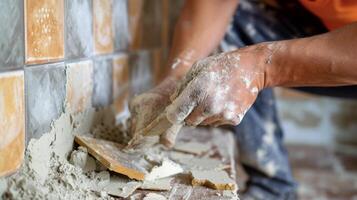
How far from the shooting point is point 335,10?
50.6 inches

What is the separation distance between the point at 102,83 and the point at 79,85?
0.18 m

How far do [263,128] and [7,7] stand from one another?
3.77ft

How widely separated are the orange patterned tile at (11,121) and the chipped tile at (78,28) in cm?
22

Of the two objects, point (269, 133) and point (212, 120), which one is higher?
point (212, 120)

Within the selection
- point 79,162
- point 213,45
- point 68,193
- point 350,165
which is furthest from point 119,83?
point 350,165

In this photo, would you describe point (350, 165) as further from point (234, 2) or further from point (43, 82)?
point (43, 82)

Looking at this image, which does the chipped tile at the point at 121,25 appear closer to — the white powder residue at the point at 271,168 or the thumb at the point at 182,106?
the thumb at the point at 182,106

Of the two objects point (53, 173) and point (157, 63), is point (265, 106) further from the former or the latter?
point (53, 173)

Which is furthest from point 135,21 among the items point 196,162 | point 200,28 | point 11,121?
point 11,121

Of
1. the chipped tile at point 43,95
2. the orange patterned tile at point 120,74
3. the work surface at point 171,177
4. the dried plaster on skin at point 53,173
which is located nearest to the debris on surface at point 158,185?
the work surface at point 171,177

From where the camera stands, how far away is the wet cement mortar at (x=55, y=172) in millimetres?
770

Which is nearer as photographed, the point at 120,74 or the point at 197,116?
the point at 197,116

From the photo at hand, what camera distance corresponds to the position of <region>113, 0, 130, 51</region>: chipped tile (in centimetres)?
133

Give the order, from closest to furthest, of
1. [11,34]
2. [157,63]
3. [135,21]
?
[11,34], [135,21], [157,63]
